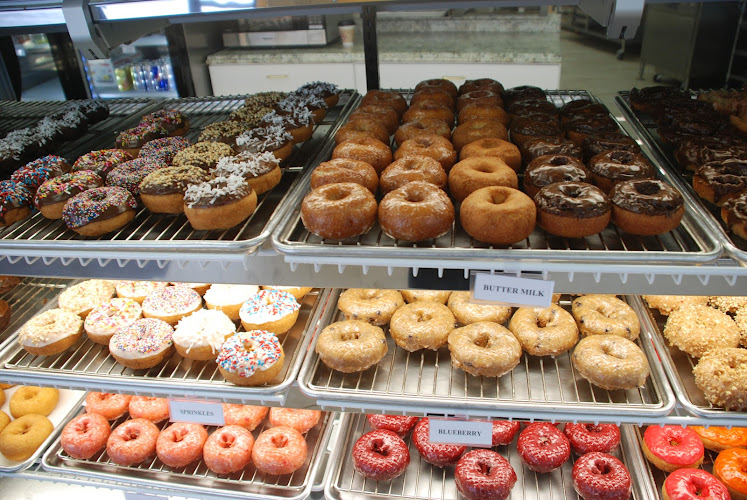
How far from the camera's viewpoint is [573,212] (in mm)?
1519

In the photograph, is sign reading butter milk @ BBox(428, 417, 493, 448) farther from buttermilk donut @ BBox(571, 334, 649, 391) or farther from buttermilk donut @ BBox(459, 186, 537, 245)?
buttermilk donut @ BBox(459, 186, 537, 245)

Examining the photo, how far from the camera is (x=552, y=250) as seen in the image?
146 cm

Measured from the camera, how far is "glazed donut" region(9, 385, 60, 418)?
2.67 meters

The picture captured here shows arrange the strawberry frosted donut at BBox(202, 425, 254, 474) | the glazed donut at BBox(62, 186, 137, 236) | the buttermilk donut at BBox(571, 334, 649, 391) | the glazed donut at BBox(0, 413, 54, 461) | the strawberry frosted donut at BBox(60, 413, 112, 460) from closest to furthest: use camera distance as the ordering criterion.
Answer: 1. the glazed donut at BBox(62, 186, 137, 236)
2. the buttermilk donut at BBox(571, 334, 649, 391)
3. the strawberry frosted donut at BBox(202, 425, 254, 474)
4. the strawberry frosted donut at BBox(60, 413, 112, 460)
5. the glazed donut at BBox(0, 413, 54, 461)

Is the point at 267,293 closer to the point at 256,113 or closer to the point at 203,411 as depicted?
the point at 203,411

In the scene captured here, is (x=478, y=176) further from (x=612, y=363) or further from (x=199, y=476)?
(x=199, y=476)

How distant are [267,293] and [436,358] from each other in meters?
0.79

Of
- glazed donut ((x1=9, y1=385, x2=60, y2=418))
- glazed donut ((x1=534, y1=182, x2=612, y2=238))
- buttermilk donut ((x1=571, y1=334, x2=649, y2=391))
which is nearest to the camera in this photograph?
glazed donut ((x1=534, y1=182, x2=612, y2=238))

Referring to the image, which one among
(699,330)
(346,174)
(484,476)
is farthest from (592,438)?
(346,174)

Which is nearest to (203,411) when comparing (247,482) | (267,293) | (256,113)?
(247,482)

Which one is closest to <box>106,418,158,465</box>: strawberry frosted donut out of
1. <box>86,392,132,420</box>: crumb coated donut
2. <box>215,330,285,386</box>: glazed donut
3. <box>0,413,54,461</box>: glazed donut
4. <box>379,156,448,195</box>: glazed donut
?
<box>86,392,132,420</box>: crumb coated donut

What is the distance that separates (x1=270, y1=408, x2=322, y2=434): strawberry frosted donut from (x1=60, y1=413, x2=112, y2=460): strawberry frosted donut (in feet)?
2.51

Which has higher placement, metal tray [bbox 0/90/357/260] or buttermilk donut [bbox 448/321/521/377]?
metal tray [bbox 0/90/357/260]

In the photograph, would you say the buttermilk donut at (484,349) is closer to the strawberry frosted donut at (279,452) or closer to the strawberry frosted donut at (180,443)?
the strawberry frosted donut at (279,452)
